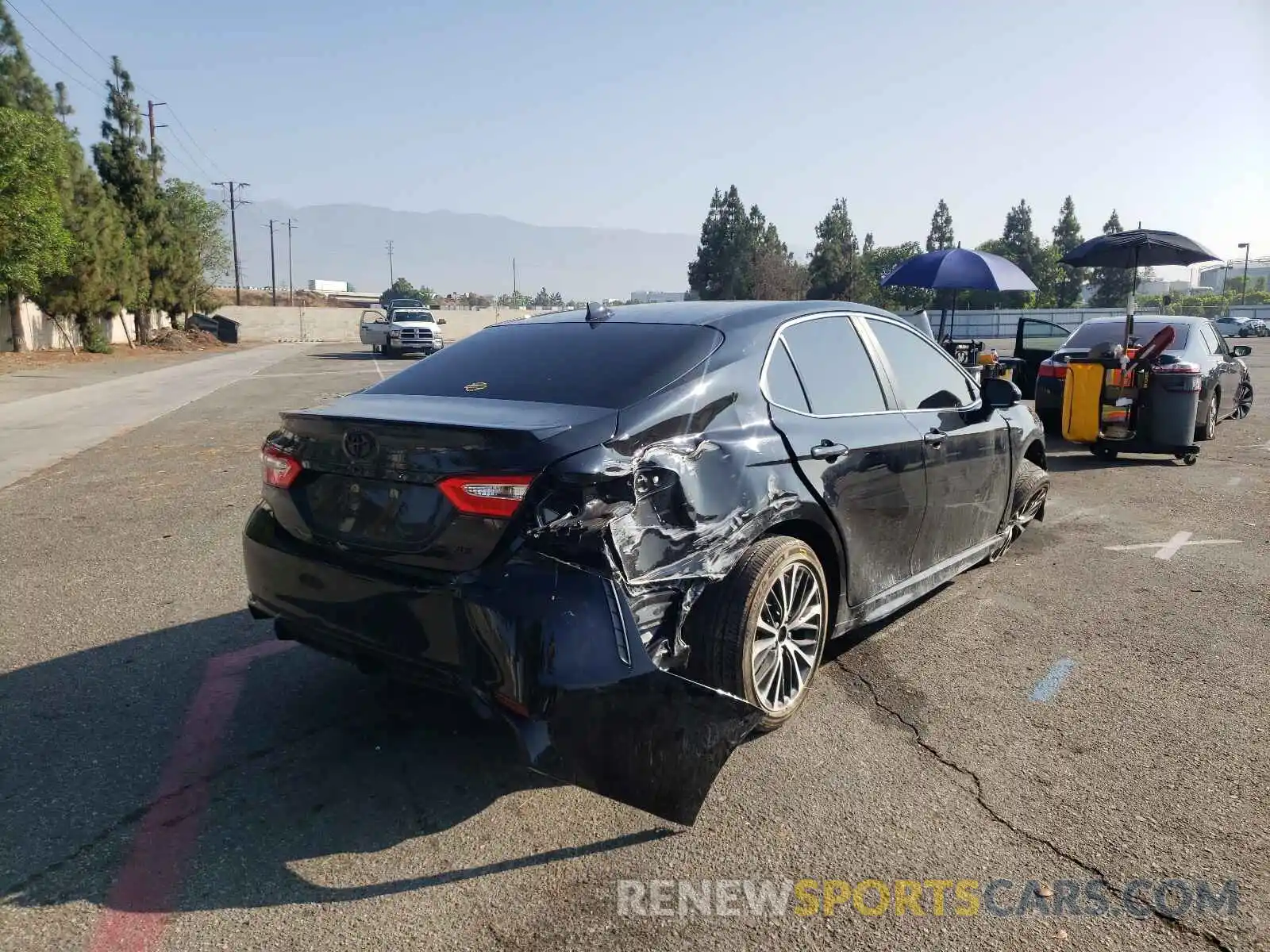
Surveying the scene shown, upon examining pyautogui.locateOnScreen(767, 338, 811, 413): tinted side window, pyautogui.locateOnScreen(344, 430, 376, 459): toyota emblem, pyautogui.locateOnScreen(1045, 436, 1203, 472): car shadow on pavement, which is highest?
pyautogui.locateOnScreen(767, 338, 811, 413): tinted side window

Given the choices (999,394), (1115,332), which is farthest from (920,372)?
(1115,332)

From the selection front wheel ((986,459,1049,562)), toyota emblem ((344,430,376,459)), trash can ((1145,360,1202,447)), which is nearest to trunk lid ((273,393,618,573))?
toyota emblem ((344,430,376,459))

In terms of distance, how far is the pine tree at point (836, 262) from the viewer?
90938 mm

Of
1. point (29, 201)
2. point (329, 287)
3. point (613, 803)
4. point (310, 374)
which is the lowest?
point (613, 803)

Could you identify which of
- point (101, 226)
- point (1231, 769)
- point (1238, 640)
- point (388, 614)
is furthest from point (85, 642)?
point (101, 226)

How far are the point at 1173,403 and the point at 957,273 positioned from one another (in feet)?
18.1

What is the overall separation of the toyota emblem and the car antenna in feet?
4.33

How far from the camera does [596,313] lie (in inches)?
166

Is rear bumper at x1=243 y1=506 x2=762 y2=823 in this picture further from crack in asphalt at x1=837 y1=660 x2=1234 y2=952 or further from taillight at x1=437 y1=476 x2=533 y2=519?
crack in asphalt at x1=837 y1=660 x2=1234 y2=952

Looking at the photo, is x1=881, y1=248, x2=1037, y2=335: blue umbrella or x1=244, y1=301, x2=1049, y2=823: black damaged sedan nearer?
x1=244, y1=301, x2=1049, y2=823: black damaged sedan

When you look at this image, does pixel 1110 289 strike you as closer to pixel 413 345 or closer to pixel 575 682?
pixel 413 345

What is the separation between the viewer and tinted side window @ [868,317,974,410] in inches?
176

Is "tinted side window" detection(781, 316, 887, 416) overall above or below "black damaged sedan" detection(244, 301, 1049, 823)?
above

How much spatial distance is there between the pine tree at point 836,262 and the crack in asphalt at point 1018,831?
288 feet
